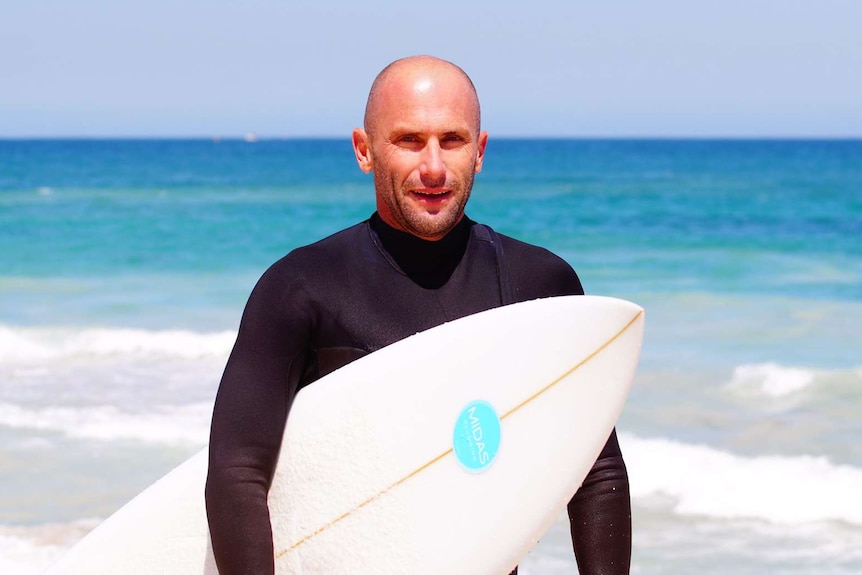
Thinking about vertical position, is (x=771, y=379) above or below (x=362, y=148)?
below

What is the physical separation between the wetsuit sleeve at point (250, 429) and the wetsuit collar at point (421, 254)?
21cm

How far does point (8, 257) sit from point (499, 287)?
1405cm

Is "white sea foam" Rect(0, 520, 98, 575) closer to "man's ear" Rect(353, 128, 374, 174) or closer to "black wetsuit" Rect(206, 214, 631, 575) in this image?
"black wetsuit" Rect(206, 214, 631, 575)

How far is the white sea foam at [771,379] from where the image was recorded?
23.5 feet

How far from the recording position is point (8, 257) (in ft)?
48.9

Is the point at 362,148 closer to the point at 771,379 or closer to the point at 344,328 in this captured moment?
the point at 344,328

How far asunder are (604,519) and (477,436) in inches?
11.0

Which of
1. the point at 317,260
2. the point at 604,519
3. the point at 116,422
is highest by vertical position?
the point at 317,260

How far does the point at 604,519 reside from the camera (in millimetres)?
2025

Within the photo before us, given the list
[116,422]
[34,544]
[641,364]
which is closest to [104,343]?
Answer: [116,422]

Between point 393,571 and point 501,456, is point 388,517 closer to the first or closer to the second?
point 393,571

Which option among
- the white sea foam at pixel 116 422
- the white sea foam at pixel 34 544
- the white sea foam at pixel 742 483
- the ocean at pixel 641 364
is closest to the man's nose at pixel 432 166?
the ocean at pixel 641 364

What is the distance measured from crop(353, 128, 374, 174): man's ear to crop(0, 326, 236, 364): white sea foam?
21.5 ft

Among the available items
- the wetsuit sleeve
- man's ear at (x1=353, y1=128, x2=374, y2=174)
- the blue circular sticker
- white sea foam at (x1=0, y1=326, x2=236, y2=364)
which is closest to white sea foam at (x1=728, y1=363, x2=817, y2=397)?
white sea foam at (x1=0, y1=326, x2=236, y2=364)
